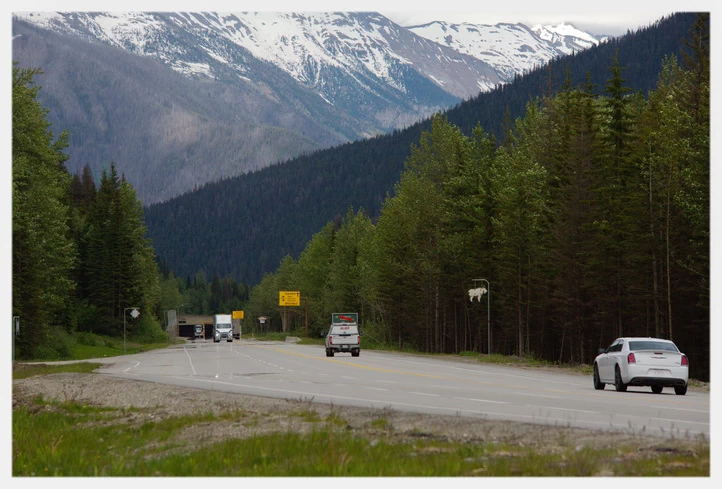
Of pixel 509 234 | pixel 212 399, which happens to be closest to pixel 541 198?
pixel 509 234

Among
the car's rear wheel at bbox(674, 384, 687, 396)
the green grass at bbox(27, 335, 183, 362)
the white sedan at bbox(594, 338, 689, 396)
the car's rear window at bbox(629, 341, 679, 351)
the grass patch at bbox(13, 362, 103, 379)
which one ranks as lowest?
the green grass at bbox(27, 335, 183, 362)

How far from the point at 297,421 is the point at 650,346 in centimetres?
1383

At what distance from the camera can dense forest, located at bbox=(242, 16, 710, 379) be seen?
53656 mm

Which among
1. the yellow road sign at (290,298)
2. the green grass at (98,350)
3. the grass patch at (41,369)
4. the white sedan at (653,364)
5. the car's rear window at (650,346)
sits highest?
the yellow road sign at (290,298)

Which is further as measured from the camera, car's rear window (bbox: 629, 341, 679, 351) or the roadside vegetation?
car's rear window (bbox: 629, 341, 679, 351)

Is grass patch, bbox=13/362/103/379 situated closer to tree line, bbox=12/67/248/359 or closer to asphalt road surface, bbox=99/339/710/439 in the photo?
asphalt road surface, bbox=99/339/710/439

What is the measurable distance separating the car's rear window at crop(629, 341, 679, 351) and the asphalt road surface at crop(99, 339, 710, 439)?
1450 millimetres

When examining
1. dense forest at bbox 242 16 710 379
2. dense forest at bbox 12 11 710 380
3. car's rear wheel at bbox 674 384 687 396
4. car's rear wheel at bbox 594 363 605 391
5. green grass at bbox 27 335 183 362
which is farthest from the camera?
green grass at bbox 27 335 183 362

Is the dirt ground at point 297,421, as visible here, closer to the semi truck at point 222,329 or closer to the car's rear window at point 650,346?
the car's rear window at point 650,346

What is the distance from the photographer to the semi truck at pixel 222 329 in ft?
483

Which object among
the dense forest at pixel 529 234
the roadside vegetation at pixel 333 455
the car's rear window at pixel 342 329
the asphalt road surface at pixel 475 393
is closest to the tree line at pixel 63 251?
the dense forest at pixel 529 234

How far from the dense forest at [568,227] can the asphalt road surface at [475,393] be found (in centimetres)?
1174

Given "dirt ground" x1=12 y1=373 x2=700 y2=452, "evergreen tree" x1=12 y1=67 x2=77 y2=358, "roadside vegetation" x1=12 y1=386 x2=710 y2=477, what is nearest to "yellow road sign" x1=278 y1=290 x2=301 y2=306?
"evergreen tree" x1=12 y1=67 x2=77 y2=358
